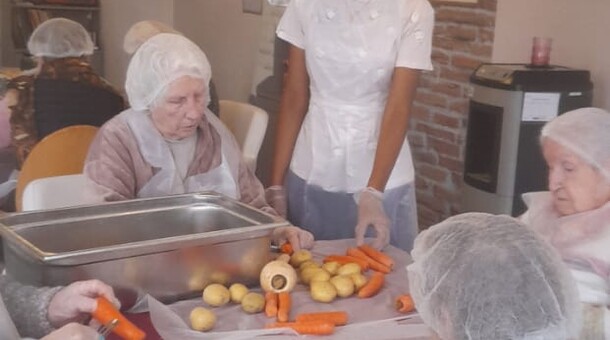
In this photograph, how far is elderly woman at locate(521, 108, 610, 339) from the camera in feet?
4.82

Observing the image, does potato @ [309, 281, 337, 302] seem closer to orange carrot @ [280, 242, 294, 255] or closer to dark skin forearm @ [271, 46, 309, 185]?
orange carrot @ [280, 242, 294, 255]

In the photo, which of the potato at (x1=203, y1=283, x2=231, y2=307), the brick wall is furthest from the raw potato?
the brick wall

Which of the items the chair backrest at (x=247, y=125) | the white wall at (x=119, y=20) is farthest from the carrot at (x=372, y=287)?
the white wall at (x=119, y=20)

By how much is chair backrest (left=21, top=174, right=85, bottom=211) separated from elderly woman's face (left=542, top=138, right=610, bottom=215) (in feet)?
3.40

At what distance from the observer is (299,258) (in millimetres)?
1635

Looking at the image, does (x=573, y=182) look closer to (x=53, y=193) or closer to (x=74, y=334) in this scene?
(x=74, y=334)

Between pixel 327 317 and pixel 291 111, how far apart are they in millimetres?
899

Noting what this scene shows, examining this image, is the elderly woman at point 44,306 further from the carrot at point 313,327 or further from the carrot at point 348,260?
the carrot at point 348,260

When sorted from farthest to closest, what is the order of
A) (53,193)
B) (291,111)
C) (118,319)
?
1. (291,111)
2. (53,193)
3. (118,319)

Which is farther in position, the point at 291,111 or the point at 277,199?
the point at 291,111

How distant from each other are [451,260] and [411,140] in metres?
2.70

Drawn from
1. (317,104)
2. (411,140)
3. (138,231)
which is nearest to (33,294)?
(138,231)

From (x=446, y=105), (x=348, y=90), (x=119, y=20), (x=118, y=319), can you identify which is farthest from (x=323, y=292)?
(x=119, y=20)

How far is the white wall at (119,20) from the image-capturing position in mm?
5418
